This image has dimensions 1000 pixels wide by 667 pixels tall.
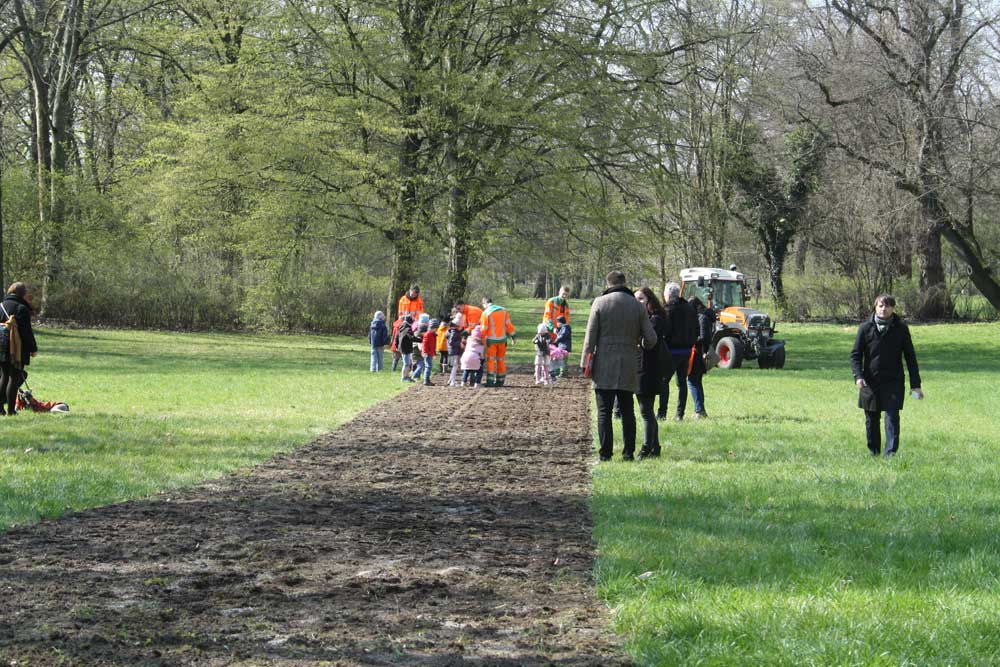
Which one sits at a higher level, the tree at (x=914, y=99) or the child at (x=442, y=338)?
the tree at (x=914, y=99)

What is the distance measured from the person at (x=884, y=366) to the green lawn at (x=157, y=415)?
610cm

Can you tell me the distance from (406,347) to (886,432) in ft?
39.3

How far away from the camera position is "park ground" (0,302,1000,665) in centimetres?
505

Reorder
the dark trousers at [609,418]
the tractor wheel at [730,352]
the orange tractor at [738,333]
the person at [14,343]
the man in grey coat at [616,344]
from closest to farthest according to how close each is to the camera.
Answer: the man in grey coat at [616,344]
the dark trousers at [609,418]
the person at [14,343]
the tractor wheel at [730,352]
the orange tractor at [738,333]

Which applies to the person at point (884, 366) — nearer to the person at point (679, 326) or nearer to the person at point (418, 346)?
the person at point (679, 326)

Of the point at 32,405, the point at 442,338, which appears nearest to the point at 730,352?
the point at 442,338

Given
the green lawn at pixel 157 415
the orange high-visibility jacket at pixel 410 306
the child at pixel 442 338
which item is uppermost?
the orange high-visibility jacket at pixel 410 306

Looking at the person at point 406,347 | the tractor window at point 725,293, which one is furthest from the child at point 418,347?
the tractor window at point 725,293

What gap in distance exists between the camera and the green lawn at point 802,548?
4918 mm

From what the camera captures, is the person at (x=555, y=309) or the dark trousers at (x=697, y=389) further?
the person at (x=555, y=309)

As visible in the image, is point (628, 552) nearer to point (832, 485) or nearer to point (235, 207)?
point (832, 485)

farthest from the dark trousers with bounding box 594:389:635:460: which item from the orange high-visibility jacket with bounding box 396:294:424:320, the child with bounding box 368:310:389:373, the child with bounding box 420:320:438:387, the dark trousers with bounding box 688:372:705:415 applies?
the orange high-visibility jacket with bounding box 396:294:424:320

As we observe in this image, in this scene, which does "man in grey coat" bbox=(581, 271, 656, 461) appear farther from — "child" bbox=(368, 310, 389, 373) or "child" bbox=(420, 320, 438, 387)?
"child" bbox=(368, 310, 389, 373)

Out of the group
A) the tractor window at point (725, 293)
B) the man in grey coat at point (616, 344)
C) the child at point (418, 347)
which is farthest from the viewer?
the tractor window at point (725, 293)
